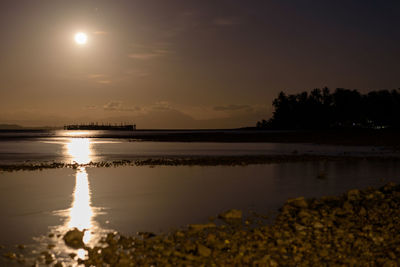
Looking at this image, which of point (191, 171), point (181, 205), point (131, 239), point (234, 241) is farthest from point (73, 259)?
point (191, 171)

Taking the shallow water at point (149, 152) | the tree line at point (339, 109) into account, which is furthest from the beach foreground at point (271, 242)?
the tree line at point (339, 109)

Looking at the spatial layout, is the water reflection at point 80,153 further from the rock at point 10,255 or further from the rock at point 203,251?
the rock at point 203,251

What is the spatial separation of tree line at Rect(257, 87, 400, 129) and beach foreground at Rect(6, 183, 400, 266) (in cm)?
13877

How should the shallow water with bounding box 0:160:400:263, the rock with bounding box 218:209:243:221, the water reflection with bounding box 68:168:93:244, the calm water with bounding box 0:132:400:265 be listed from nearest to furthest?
the water reflection with bounding box 68:168:93:244, the calm water with bounding box 0:132:400:265, the shallow water with bounding box 0:160:400:263, the rock with bounding box 218:209:243:221

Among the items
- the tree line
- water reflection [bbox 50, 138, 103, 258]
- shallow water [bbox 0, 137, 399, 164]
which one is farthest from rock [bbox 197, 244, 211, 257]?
the tree line

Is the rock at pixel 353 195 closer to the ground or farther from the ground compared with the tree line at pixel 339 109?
closer to the ground

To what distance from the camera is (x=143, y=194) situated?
2019 cm

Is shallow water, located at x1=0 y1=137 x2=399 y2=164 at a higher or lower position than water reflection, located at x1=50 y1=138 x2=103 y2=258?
higher

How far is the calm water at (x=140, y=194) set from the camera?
13.6 m

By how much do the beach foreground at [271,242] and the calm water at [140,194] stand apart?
1096 millimetres

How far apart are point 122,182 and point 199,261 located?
617 inches

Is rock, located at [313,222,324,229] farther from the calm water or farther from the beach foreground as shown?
the calm water

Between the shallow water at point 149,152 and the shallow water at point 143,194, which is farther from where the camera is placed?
the shallow water at point 149,152

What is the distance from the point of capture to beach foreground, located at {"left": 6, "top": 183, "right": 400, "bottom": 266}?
9.47m
